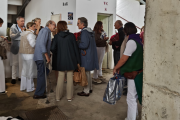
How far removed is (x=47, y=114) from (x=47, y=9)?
608 cm

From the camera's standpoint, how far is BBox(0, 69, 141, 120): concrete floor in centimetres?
307

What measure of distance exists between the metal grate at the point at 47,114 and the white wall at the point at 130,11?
20.5 feet

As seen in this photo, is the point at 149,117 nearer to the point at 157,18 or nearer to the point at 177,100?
the point at 177,100

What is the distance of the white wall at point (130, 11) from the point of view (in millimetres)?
8540

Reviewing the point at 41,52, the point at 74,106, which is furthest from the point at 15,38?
the point at 74,106

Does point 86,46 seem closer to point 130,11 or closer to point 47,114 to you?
point 47,114

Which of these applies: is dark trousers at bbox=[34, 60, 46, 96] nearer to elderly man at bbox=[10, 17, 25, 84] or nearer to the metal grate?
the metal grate

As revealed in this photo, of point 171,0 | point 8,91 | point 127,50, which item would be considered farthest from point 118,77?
point 8,91

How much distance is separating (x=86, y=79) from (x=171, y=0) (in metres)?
2.60

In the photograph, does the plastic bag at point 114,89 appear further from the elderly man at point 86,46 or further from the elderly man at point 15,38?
the elderly man at point 15,38

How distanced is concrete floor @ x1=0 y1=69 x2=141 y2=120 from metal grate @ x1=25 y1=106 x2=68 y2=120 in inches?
3.3

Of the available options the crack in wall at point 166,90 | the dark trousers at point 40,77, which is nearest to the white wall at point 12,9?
the dark trousers at point 40,77

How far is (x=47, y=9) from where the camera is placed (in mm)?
8062

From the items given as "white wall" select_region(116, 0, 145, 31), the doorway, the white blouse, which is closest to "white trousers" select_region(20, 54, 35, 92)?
the white blouse
